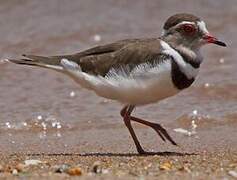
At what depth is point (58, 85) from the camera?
33.4 feet

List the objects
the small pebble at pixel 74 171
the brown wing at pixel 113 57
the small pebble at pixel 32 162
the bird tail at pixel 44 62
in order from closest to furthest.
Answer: the small pebble at pixel 74 171 < the small pebble at pixel 32 162 < the brown wing at pixel 113 57 < the bird tail at pixel 44 62

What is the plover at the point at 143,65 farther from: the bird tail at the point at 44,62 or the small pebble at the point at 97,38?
the small pebble at the point at 97,38

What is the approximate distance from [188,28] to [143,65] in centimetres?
57

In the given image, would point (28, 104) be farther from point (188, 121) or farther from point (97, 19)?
point (97, 19)

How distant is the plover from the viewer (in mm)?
7047

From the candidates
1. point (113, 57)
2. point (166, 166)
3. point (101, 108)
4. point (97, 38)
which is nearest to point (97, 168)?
point (166, 166)

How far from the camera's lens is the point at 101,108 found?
9328 mm

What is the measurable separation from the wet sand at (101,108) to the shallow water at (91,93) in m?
0.01

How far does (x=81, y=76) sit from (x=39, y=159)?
85cm

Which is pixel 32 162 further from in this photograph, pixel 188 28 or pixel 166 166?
pixel 188 28

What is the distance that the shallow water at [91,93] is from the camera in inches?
326

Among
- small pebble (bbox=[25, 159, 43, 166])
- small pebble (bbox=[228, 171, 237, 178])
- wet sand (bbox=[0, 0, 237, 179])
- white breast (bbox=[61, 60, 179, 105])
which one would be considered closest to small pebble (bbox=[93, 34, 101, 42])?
wet sand (bbox=[0, 0, 237, 179])

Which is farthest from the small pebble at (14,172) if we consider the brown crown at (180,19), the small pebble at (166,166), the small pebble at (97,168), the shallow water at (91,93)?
the brown crown at (180,19)

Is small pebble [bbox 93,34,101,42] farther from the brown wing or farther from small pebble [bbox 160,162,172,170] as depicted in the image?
small pebble [bbox 160,162,172,170]
